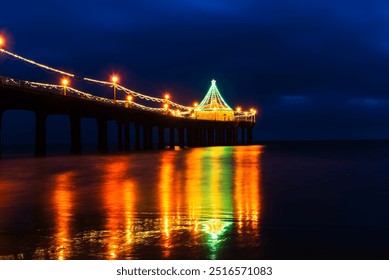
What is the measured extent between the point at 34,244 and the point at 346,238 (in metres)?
5.38

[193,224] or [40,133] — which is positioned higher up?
[40,133]

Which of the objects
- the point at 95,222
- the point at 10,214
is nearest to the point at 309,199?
the point at 95,222

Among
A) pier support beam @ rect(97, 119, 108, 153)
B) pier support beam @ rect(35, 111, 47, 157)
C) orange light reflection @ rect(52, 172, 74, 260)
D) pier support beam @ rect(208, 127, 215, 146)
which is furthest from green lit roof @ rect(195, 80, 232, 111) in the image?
orange light reflection @ rect(52, 172, 74, 260)

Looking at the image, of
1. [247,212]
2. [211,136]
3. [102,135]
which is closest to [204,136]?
[211,136]

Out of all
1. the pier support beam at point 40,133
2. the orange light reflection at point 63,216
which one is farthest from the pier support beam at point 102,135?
the orange light reflection at point 63,216

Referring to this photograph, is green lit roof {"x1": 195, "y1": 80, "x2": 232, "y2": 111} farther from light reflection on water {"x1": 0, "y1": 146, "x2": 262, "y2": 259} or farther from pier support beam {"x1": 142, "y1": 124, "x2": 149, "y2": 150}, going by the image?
light reflection on water {"x1": 0, "y1": 146, "x2": 262, "y2": 259}

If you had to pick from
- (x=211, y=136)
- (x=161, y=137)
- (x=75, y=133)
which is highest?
(x=75, y=133)

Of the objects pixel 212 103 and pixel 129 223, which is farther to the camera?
pixel 212 103

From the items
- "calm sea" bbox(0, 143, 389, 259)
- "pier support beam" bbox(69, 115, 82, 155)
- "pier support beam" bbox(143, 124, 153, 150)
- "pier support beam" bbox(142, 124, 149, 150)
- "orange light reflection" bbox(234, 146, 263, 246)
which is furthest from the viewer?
"pier support beam" bbox(142, 124, 149, 150)

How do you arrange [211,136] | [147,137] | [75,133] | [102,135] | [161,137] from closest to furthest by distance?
[75,133] < [102,135] < [147,137] < [161,137] < [211,136]

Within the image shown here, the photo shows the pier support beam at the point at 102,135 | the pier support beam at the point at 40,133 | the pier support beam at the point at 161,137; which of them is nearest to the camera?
the pier support beam at the point at 40,133

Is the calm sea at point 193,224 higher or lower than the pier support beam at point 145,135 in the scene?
lower

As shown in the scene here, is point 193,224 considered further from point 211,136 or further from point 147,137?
point 211,136

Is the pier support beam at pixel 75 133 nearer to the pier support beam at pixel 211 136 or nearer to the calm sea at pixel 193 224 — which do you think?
the calm sea at pixel 193 224
